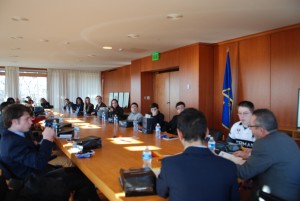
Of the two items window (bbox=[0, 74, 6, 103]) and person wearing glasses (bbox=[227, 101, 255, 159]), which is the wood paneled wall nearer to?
person wearing glasses (bbox=[227, 101, 255, 159])

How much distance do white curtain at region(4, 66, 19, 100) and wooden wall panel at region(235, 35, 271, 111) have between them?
9.83 metres

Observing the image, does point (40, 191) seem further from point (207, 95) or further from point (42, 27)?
point (207, 95)

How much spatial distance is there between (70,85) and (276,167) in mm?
12135

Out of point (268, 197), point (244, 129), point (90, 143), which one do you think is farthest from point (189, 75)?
point (268, 197)

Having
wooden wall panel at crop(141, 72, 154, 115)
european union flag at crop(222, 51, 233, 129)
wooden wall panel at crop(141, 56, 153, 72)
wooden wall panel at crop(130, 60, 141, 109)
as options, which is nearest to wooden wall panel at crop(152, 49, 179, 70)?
wooden wall panel at crop(141, 56, 153, 72)

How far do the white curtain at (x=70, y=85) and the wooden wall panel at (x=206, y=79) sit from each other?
26.4ft

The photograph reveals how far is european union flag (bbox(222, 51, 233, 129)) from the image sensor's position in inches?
223

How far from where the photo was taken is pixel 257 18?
13.5 feet

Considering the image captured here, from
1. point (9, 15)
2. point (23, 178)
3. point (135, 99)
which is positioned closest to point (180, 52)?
point (135, 99)

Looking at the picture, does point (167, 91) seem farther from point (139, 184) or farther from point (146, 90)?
point (139, 184)

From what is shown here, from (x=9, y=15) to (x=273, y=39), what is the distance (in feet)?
15.0

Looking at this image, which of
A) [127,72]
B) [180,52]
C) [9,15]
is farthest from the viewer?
[127,72]

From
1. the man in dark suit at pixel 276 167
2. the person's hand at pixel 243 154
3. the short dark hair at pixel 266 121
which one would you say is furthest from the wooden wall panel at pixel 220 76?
the man in dark suit at pixel 276 167

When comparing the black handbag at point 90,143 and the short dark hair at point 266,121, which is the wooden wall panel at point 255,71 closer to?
the short dark hair at point 266,121
